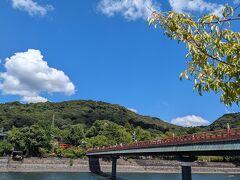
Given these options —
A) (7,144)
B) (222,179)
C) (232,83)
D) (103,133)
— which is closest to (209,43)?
(232,83)

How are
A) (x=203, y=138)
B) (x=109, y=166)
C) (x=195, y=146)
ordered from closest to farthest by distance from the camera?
(x=203, y=138) < (x=195, y=146) < (x=109, y=166)

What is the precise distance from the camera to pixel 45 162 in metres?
107

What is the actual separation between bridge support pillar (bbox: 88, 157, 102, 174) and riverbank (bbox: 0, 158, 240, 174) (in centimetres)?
131

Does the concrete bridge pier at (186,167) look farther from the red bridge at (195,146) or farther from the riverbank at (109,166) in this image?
the riverbank at (109,166)

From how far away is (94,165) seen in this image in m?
112

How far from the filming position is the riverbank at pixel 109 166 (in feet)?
332

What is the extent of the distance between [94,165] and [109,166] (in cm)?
487

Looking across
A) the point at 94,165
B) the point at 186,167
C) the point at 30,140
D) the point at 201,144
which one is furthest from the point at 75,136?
the point at 201,144

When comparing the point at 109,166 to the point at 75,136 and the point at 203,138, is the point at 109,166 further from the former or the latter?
the point at 203,138

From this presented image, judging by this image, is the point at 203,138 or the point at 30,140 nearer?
the point at 203,138

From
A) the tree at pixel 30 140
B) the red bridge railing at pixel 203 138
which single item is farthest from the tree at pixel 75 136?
the red bridge railing at pixel 203 138

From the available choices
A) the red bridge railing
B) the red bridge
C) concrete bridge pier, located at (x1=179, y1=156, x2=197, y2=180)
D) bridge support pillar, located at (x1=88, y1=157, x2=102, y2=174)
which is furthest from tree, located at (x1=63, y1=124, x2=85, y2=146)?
concrete bridge pier, located at (x1=179, y1=156, x2=197, y2=180)

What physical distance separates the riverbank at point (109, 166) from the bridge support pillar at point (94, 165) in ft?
4.29

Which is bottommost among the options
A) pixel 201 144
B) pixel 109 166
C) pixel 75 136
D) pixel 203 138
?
pixel 109 166
